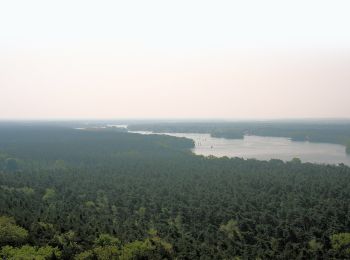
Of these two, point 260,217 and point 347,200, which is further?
point 347,200

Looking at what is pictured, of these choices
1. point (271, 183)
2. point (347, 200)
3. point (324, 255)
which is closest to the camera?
point (324, 255)

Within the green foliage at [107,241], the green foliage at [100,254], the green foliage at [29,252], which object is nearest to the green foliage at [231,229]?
the green foliage at [107,241]

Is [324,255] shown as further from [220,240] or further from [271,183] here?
[271,183]

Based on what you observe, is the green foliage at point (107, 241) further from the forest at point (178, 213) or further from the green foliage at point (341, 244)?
the green foliage at point (341, 244)

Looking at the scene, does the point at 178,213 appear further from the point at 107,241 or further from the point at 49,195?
the point at 49,195

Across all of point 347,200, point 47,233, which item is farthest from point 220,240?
point 347,200

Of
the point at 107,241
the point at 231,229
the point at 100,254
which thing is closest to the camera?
the point at 100,254

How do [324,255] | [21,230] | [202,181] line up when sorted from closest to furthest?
[21,230], [324,255], [202,181]

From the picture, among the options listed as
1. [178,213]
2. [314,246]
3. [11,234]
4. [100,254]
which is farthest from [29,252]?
[314,246]
